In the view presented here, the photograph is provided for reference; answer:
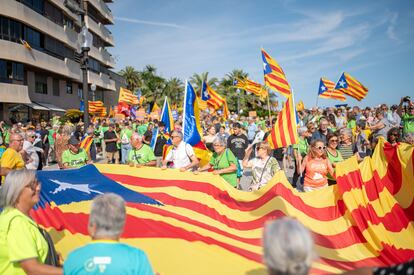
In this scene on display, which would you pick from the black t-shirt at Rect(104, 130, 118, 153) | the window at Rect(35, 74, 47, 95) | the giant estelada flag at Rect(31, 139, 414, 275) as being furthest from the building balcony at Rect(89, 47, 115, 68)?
the giant estelada flag at Rect(31, 139, 414, 275)

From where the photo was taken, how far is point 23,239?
260 cm

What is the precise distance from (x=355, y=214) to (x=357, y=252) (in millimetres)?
530

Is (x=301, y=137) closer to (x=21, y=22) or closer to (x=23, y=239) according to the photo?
(x=23, y=239)

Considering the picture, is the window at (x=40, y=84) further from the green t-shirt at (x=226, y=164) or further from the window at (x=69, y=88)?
the green t-shirt at (x=226, y=164)

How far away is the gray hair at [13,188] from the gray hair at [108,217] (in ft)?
3.19

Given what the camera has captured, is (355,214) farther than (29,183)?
Yes

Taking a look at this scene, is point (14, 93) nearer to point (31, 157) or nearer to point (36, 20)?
point (36, 20)

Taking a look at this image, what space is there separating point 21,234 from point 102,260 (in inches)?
36.8

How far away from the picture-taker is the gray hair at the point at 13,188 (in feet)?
9.04

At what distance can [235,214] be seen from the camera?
5328mm

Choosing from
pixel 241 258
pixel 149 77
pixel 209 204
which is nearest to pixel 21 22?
pixel 209 204

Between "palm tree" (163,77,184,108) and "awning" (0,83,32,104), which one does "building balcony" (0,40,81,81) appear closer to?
"awning" (0,83,32,104)

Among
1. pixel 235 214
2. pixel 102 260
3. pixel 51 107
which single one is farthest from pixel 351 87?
pixel 51 107

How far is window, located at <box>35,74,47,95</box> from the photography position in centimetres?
3225
